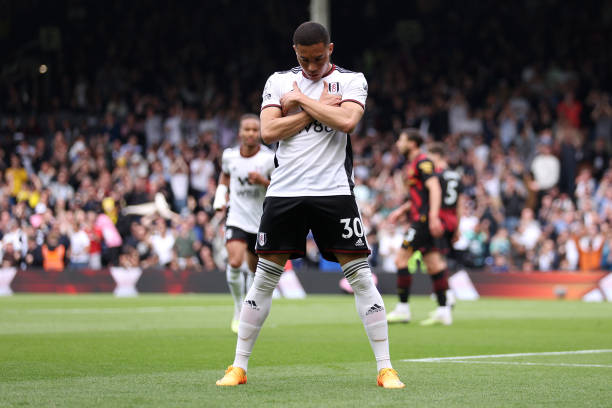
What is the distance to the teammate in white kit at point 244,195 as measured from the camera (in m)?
12.3

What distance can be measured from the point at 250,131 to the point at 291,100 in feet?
17.2

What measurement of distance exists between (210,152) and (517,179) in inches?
307

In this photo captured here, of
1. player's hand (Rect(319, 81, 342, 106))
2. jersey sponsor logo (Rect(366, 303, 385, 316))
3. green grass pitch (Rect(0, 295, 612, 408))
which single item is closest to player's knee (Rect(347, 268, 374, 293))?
jersey sponsor logo (Rect(366, 303, 385, 316))

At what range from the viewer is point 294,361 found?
29.3 ft

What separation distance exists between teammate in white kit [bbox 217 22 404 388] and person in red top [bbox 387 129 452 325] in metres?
6.49

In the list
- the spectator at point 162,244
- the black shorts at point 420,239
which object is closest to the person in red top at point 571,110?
the spectator at point 162,244

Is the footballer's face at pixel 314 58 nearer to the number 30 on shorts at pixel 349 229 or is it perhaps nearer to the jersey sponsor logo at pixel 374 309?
the number 30 on shorts at pixel 349 229

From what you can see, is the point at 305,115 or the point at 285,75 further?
the point at 285,75

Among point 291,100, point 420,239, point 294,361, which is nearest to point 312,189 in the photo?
point 291,100

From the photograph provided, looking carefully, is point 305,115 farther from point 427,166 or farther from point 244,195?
point 427,166

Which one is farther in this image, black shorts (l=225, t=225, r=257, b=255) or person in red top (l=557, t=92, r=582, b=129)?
person in red top (l=557, t=92, r=582, b=129)

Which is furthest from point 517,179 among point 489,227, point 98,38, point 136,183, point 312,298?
point 98,38

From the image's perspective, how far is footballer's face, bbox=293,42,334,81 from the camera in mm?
7070

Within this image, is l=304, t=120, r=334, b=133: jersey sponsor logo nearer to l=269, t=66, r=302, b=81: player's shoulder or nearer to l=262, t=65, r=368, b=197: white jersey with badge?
l=262, t=65, r=368, b=197: white jersey with badge
